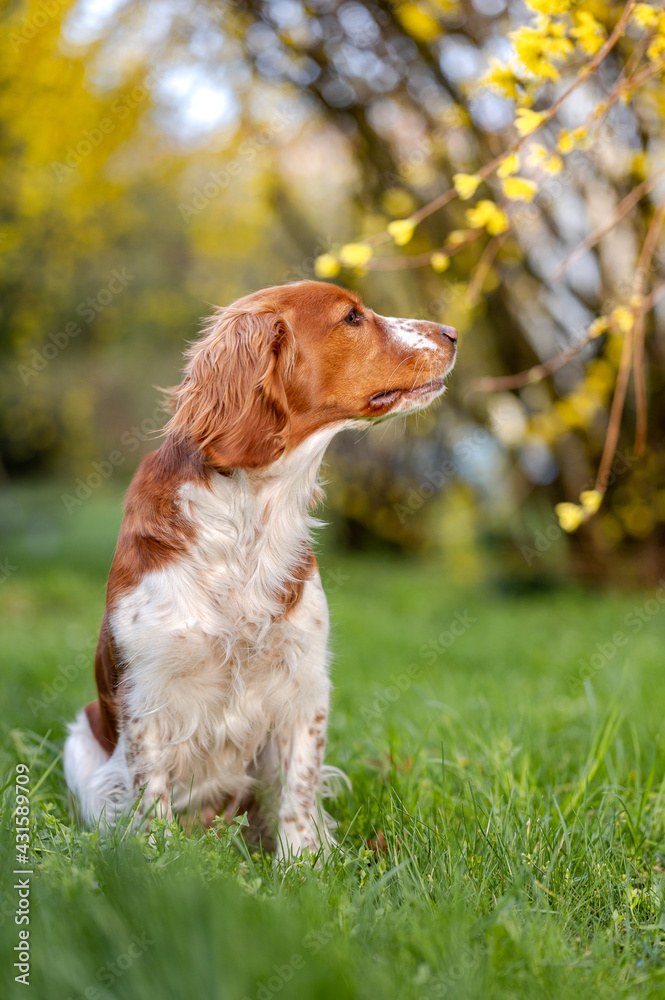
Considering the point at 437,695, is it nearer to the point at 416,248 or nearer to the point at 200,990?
the point at 200,990

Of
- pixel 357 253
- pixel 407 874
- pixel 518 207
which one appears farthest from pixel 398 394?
pixel 518 207

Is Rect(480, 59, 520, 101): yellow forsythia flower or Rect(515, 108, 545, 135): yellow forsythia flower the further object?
Rect(480, 59, 520, 101): yellow forsythia flower

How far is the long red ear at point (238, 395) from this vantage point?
230cm

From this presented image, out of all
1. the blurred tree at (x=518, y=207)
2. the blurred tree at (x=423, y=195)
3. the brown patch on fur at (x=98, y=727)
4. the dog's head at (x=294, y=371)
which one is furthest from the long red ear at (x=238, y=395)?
the blurred tree at (x=518, y=207)

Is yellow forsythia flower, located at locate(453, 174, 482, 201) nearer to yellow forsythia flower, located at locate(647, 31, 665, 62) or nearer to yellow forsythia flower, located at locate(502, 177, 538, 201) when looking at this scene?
yellow forsythia flower, located at locate(502, 177, 538, 201)

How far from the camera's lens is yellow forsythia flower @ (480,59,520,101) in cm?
238

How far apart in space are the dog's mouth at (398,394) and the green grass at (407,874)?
113cm

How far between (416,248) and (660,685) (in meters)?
4.34

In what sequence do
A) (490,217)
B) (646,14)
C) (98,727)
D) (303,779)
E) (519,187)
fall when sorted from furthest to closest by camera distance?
1. (98,727)
2. (490,217)
3. (303,779)
4. (519,187)
5. (646,14)

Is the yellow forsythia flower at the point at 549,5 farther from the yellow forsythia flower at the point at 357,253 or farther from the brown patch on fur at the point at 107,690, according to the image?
the brown patch on fur at the point at 107,690

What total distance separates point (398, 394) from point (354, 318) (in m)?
0.28

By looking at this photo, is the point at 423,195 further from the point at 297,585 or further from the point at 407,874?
the point at 407,874

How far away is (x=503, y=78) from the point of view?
2.38m

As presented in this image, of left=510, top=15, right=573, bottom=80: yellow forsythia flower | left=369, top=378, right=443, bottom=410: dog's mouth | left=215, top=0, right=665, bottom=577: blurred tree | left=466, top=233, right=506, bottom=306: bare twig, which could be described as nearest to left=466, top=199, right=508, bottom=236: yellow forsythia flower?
left=466, top=233, right=506, bottom=306: bare twig
